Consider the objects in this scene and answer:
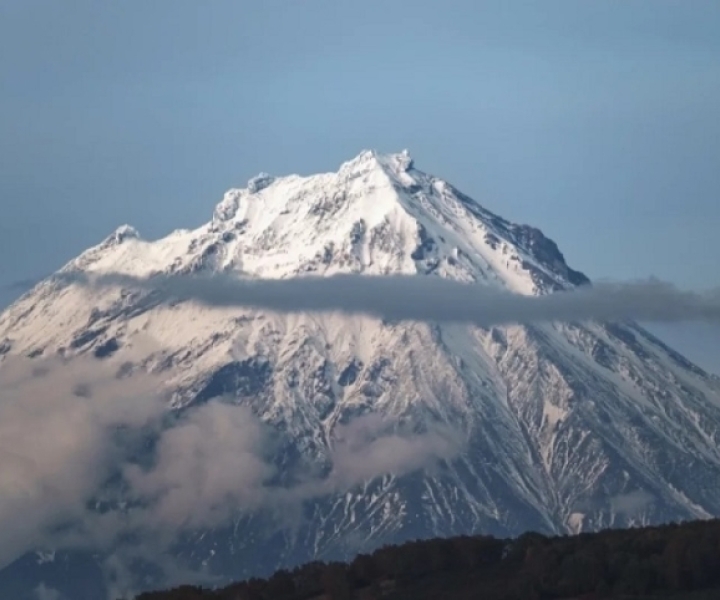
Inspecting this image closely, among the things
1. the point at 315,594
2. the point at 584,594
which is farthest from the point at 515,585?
the point at 315,594

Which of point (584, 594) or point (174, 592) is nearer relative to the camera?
point (584, 594)

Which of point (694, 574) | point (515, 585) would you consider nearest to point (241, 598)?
point (515, 585)

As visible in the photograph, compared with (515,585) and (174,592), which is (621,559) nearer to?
(515,585)

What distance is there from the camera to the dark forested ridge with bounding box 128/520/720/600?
169 metres

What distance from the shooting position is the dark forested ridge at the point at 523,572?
168875mm

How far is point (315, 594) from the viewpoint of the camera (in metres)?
183

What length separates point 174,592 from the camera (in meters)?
183

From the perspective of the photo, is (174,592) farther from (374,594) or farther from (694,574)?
(694,574)

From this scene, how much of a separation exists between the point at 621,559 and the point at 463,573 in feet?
46.3

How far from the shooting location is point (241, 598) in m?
182

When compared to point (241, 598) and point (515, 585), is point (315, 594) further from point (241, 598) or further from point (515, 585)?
point (515, 585)

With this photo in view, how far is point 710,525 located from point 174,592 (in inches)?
1506

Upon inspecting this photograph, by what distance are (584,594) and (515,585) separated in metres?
5.43

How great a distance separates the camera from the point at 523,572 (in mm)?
177500
